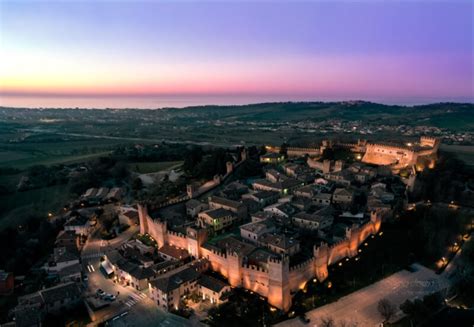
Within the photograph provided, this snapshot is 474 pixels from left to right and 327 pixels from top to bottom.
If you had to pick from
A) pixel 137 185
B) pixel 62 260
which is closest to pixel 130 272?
pixel 62 260

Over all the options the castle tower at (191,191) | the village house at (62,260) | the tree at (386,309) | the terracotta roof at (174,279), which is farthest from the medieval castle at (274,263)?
the castle tower at (191,191)

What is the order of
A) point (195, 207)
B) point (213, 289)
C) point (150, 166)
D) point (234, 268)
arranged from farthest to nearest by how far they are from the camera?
1. point (150, 166)
2. point (195, 207)
3. point (234, 268)
4. point (213, 289)

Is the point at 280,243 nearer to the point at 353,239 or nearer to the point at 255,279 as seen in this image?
the point at 255,279

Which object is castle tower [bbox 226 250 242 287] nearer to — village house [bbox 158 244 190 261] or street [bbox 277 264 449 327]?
street [bbox 277 264 449 327]

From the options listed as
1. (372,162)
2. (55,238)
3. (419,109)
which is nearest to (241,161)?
(372,162)

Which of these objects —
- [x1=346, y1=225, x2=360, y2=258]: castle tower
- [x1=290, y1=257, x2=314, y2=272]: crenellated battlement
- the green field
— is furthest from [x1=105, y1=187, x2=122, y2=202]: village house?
the green field

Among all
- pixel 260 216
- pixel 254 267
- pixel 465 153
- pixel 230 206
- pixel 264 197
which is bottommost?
pixel 254 267

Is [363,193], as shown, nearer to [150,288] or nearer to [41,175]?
[150,288]
